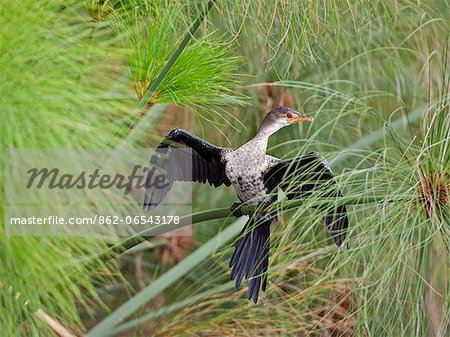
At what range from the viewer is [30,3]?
3.66 feet

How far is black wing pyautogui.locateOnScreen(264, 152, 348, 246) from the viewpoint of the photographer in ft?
3.76

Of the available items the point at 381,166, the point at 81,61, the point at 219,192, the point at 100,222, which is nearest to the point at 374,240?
the point at 381,166

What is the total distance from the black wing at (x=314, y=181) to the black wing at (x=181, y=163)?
0.28 ft

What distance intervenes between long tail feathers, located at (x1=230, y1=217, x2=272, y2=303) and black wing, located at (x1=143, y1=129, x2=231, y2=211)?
11 cm

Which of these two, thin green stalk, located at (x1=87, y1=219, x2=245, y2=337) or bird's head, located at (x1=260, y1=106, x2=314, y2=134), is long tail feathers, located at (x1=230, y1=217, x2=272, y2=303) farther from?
thin green stalk, located at (x1=87, y1=219, x2=245, y2=337)

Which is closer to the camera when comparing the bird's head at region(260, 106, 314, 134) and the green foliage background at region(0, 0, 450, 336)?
the green foliage background at region(0, 0, 450, 336)

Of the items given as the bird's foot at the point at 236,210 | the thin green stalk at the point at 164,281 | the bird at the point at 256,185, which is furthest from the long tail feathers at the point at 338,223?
the thin green stalk at the point at 164,281

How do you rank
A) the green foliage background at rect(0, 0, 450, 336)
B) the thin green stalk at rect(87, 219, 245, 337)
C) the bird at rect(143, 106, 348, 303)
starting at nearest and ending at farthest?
the green foliage background at rect(0, 0, 450, 336) → the bird at rect(143, 106, 348, 303) → the thin green stalk at rect(87, 219, 245, 337)

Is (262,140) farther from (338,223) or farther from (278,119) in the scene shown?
(338,223)

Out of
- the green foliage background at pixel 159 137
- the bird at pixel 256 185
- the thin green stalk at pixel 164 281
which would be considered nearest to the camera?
the green foliage background at pixel 159 137

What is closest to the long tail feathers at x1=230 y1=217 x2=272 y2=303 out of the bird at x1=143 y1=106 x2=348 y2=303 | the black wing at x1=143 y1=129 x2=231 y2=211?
the bird at x1=143 y1=106 x2=348 y2=303

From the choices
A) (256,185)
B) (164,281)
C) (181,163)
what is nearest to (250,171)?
(256,185)

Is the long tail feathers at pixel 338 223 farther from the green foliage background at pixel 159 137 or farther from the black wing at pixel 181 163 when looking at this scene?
the black wing at pixel 181 163

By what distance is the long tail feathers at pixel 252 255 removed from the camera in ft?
4.02
